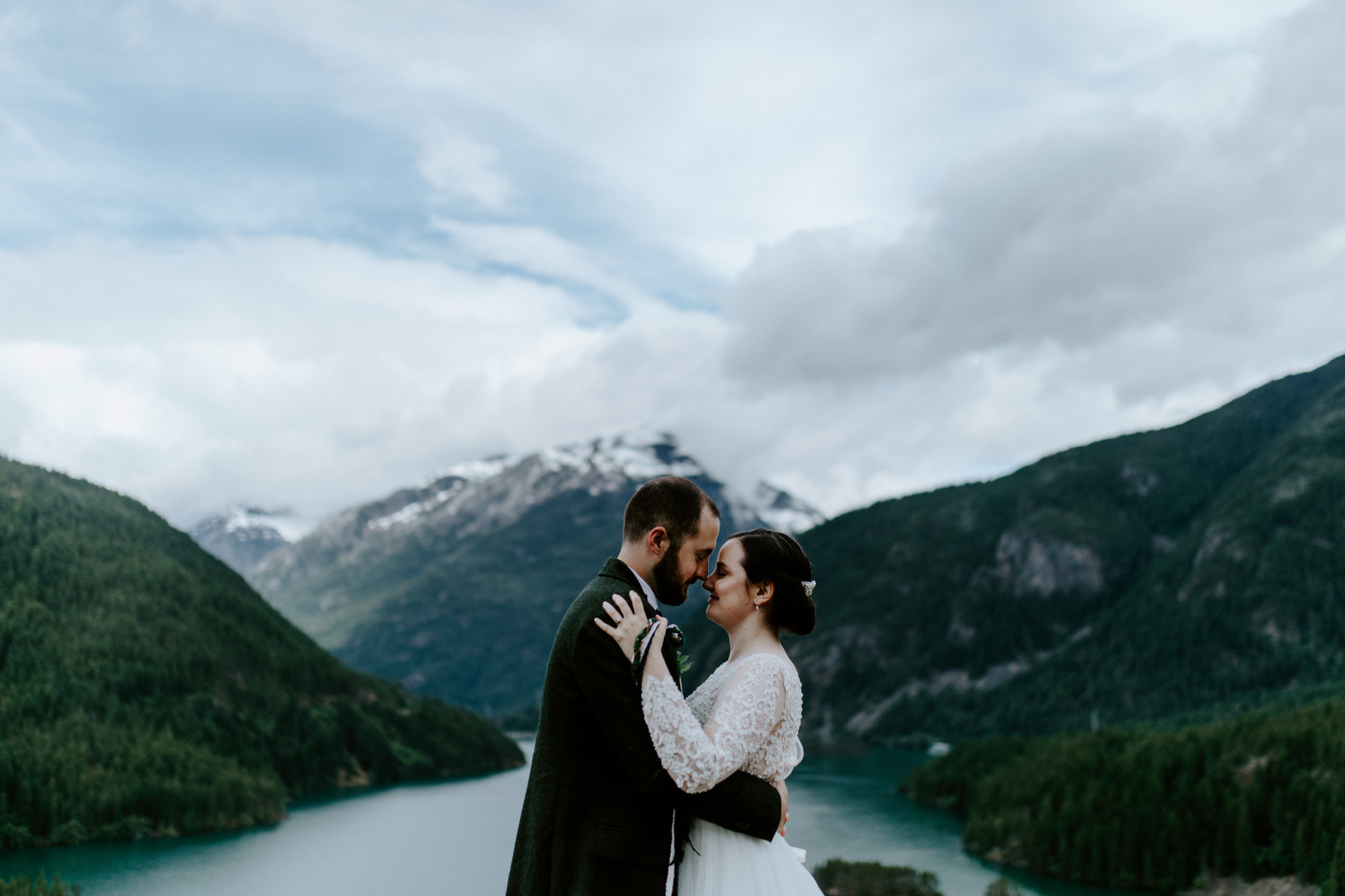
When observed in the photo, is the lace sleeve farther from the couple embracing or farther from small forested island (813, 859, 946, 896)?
small forested island (813, 859, 946, 896)

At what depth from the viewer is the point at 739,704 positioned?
20.1ft

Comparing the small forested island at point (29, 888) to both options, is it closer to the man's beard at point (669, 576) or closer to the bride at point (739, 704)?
the bride at point (739, 704)

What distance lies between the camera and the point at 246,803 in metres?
118

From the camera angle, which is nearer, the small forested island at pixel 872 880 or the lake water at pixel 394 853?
the small forested island at pixel 872 880

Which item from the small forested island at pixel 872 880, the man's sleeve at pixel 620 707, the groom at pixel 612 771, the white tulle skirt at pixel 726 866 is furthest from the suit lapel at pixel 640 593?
the small forested island at pixel 872 880

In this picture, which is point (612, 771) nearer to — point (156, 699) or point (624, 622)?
point (624, 622)

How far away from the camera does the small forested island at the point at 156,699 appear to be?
362ft

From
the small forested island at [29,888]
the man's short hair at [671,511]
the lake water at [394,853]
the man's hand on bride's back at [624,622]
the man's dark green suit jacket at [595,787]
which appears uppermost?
the man's short hair at [671,511]

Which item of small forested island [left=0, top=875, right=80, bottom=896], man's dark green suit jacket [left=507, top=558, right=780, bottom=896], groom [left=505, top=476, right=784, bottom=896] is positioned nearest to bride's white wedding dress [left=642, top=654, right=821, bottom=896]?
groom [left=505, top=476, right=784, bottom=896]

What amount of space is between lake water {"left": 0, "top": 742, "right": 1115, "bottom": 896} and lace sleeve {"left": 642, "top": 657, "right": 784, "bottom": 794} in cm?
6539

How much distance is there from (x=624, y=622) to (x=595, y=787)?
972 millimetres

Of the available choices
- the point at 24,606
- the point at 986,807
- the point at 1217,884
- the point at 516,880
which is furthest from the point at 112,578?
the point at 516,880

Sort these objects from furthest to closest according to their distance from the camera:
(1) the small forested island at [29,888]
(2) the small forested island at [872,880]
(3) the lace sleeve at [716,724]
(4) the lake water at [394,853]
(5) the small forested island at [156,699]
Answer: (5) the small forested island at [156,699], (4) the lake water at [394,853], (2) the small forested island at [872,880], (1) the small forested island at [29,888], (3) the lace sleeve at [716,724]

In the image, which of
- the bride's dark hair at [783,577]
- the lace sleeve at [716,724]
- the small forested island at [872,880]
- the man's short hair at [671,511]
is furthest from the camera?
the small forested island at [872,880]
